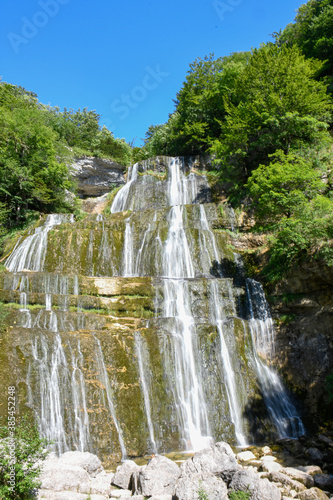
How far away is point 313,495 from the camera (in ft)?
18.7

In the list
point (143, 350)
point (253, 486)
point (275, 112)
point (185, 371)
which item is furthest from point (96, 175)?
point (253, 486)

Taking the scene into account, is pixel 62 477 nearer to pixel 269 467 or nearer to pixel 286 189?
pixel 269 467

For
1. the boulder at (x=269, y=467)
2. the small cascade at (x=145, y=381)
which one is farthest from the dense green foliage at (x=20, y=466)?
the boulder at (x=269, y=467)

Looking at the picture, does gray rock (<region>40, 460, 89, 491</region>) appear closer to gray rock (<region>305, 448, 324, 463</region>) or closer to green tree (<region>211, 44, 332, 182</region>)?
gray rock (<region>305, 448, 324, 463</region>)

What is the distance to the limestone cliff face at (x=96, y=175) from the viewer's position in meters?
28.7

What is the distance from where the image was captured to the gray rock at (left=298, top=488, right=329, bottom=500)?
5684mm

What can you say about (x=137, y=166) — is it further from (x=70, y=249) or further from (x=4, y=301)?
(x=4, y=301)

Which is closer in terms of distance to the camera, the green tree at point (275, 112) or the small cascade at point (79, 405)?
the small cascade at point (79, 405)

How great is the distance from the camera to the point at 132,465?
6.71 m

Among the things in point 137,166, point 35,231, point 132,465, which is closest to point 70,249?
point 35,231

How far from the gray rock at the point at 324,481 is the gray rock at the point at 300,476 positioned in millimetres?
114

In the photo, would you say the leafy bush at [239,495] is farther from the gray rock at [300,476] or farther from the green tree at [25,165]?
the green tree at [25,165]

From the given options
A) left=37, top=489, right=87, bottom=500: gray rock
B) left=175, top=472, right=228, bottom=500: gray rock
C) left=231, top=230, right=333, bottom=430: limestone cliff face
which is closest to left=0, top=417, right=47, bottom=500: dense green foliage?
left=37, top=489, right=87, bottom=500: gray rock

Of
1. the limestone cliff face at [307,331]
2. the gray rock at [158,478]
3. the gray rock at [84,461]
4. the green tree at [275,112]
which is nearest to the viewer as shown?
the gray rock at [158,478]
